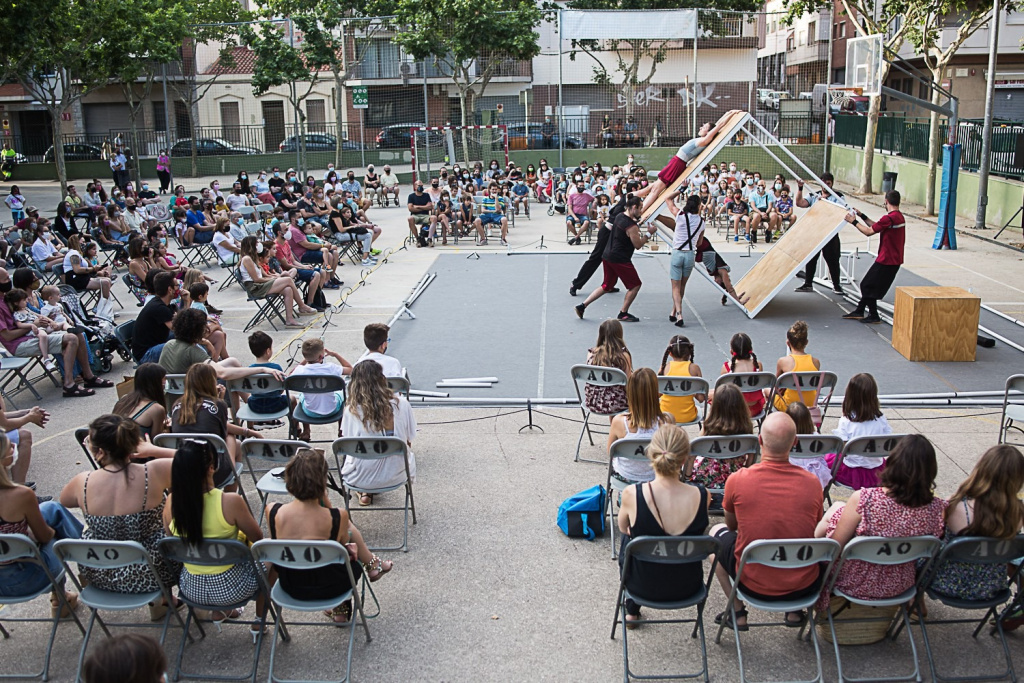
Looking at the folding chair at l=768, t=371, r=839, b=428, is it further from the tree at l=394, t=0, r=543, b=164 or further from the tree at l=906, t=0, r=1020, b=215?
the tree at l=394, t=0, r=543, b=164

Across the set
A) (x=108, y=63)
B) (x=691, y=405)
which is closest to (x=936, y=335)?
(x=691, y=405)

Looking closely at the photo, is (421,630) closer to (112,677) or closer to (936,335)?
(112,677)

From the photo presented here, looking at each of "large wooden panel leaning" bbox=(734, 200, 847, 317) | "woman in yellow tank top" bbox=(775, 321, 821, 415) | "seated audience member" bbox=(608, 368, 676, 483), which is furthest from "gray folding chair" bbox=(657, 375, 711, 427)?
"large wooden panel leaning" bbox=(734, 200, 847, 317)

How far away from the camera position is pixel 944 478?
669 centimetres

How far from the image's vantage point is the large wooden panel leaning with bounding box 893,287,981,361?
9.71 metres

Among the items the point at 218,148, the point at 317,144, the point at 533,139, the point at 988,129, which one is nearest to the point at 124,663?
the point at 988,129

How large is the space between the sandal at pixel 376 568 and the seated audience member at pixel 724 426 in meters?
2.01

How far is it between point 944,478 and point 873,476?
1.25 metres

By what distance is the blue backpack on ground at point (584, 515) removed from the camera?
231 inches

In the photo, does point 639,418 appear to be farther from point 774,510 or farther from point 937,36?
point 937,36

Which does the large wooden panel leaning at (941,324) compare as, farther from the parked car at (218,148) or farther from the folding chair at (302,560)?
the parked car at (218,148)

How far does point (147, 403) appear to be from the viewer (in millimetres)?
6223

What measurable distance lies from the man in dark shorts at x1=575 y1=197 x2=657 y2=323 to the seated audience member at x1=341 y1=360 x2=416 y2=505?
5851 mm

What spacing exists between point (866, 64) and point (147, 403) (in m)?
→ 17.5
